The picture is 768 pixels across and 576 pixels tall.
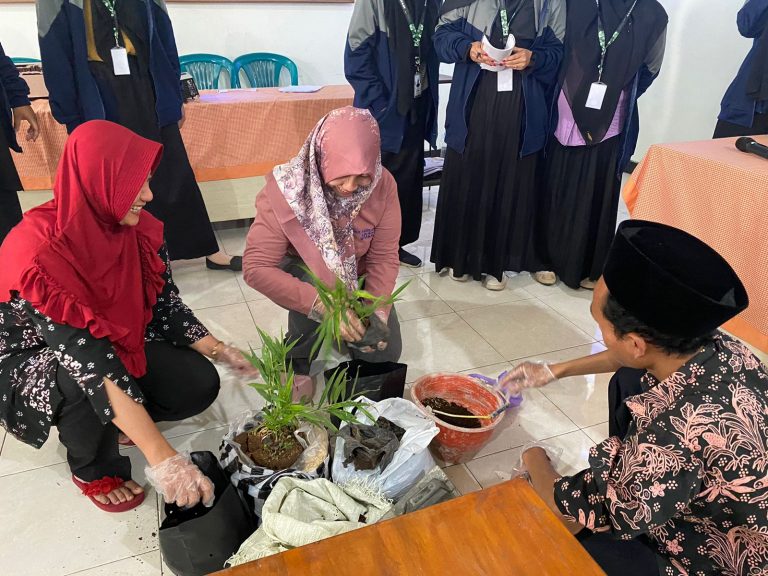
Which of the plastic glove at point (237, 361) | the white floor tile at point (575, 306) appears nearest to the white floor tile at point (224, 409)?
the plastic glove at point (237, 361)

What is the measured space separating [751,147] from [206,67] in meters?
3.59

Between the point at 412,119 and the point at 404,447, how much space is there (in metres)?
1.75

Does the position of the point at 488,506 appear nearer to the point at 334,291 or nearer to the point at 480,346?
the point at 334,291

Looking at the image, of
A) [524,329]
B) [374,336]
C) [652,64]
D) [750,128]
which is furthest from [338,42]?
[374,336]

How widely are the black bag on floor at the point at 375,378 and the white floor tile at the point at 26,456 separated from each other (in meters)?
0.87

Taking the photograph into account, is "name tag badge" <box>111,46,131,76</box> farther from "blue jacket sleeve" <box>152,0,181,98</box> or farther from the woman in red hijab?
the woman in red hijab

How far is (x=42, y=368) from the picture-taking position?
134cm

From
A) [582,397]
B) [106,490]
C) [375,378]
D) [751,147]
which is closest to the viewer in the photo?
[106,490]

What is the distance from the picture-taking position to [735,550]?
0.92 meters

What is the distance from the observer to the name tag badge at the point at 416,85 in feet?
8.46

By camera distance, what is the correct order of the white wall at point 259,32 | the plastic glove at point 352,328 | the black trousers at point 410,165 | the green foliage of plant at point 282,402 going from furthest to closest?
the white wall at point 259,32 → the black trousers at point 410,165 → the plastic glove at point 352,328 → the green foliage of plant at point 282,402

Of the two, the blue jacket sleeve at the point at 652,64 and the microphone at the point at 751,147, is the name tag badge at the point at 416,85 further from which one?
the microphone at the point at 751,147

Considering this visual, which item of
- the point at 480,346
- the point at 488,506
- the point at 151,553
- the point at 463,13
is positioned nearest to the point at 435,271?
the point at 480,346

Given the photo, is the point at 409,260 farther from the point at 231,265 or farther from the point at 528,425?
the point at 528,425
